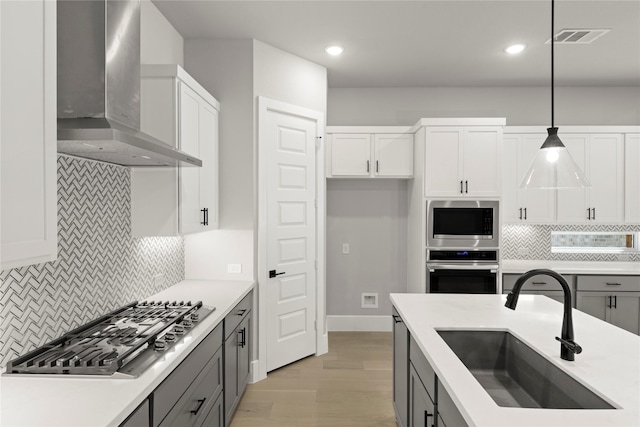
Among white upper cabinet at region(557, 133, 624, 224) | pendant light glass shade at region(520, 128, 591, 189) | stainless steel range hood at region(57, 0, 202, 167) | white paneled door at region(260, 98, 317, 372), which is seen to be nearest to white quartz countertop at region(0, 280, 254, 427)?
stainless steel range hood at region(57, 0, 202, 167)

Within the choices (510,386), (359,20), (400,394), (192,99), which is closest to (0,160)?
(192,99)

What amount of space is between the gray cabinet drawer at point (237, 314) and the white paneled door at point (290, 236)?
31cm

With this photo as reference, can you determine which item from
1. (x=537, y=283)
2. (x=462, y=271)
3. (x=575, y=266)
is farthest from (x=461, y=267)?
(x=575, y=266)

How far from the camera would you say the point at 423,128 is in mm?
3963

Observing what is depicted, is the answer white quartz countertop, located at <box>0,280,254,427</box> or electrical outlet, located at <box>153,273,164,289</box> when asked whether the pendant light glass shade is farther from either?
electrical outlet, located at <box>153,273,164,289</box>

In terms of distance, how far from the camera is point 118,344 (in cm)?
171

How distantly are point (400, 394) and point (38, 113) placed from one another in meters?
2.38

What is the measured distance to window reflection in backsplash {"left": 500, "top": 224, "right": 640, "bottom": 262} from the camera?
177 inches

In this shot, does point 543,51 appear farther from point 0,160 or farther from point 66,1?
point 0,160

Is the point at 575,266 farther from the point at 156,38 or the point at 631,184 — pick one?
the point at 156,38

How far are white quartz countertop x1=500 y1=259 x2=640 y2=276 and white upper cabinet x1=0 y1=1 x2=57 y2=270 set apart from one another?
152 inches

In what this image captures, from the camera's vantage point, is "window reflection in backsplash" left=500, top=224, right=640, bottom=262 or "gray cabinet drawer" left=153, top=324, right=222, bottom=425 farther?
"window reflection in backsplash" left=500, top=224, right=640, bottom=262

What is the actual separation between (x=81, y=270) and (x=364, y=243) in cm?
322

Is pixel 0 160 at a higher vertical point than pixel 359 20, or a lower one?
lower
